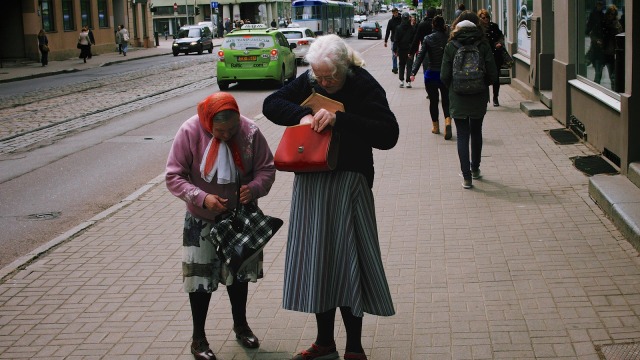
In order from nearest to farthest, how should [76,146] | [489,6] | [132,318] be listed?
1. [132,318]
2. [76,146]
3. [489,6]

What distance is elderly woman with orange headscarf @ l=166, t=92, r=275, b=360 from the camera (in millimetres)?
5070

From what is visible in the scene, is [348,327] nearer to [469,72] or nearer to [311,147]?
[311,147]

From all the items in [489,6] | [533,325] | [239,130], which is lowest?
[533,325]

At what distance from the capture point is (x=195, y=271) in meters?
5.25

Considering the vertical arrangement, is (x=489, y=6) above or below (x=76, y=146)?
above

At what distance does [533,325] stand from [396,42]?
1776 cm

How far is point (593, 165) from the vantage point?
10750mm

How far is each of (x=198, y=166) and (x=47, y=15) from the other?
45.9m

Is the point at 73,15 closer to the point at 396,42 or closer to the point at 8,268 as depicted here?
the point at 396,42

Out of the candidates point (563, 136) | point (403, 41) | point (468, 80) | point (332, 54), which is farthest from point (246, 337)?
point (403, 41)

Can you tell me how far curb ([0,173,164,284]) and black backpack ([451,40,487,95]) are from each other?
13.0 feet

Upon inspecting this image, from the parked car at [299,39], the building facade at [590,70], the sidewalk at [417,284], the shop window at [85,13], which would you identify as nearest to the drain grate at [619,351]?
the sidewalk at [417,284]

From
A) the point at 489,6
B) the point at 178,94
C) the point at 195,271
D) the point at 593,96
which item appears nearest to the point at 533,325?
the point at 195,271

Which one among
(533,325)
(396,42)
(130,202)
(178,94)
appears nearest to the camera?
(533,325)
